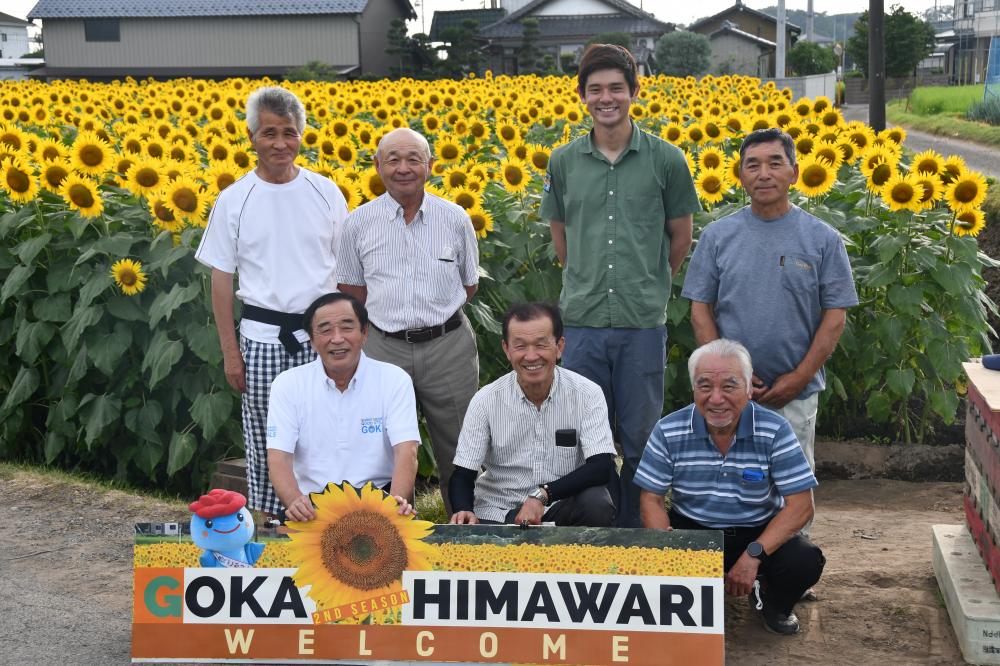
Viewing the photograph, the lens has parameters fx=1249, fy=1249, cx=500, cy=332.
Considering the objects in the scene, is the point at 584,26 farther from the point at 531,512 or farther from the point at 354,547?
the point at 354,547

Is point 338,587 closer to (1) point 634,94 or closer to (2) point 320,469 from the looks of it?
(2) point 320,469

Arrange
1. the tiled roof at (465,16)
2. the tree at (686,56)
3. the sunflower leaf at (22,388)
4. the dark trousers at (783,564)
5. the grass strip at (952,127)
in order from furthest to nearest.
→ the tiled roof at (465,16), the tree at (686,56), the grass strip at (952,127), the sunflower leaf at (22,388), the dark trousers at (783,564)

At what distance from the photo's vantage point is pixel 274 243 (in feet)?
15.3

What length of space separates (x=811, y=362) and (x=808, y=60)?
54.7 metres

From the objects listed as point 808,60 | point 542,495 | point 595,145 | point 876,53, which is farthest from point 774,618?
point 808,60

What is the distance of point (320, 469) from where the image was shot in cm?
440

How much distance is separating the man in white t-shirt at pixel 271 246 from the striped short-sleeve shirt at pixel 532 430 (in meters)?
0.73

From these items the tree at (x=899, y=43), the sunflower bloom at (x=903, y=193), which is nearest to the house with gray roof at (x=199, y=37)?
the tree at (x=899, y=43)

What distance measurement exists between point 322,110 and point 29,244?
6162mm

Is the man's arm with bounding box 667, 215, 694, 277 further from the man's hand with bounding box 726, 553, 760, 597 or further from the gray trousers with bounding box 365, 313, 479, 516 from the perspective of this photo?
the man's hand with bounding box 726, 553, 760, 597

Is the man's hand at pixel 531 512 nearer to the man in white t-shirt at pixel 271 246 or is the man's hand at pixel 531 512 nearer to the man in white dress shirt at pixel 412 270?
the man in white dress shirt at pixel 412 270

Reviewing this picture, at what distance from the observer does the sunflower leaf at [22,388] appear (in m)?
6.69

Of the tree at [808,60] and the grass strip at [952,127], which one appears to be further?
the tree at [808,60]

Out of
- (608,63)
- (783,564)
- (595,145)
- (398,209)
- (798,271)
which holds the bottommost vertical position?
(783,564)
